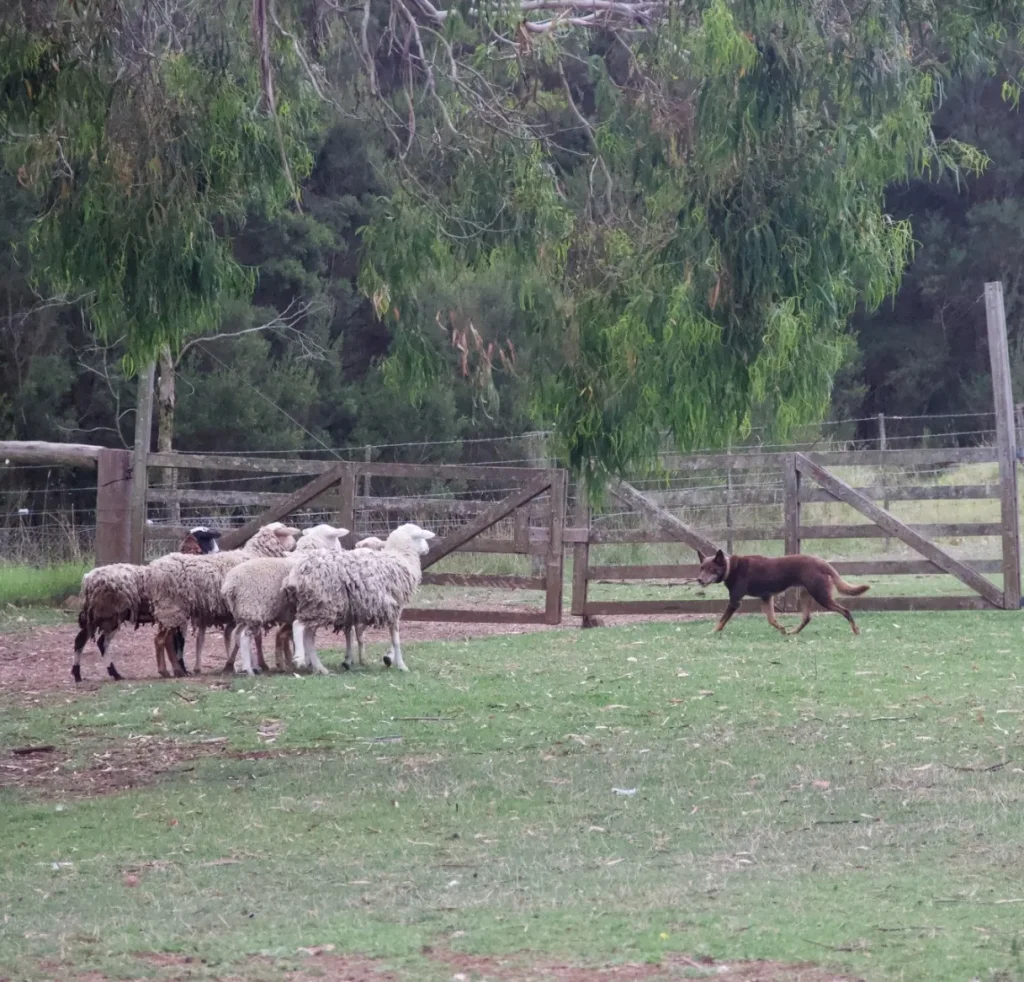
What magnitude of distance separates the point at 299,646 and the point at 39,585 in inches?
283

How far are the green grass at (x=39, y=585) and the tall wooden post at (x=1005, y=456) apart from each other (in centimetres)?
1105

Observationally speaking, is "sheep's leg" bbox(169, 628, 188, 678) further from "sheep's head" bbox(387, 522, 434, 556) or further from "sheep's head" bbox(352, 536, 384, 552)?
"sheep's head" bbox(387, 522, 434, 556)

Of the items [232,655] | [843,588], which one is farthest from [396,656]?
[843,588]

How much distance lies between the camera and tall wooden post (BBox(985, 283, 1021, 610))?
15570 millimetres

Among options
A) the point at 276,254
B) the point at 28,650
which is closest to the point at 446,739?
the point at 28,650

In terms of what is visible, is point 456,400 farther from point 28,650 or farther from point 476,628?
point 28,650

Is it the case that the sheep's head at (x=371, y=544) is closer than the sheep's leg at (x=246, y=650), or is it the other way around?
the sheep's leg at (x=246, y=650)

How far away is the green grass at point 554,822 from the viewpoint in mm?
5168

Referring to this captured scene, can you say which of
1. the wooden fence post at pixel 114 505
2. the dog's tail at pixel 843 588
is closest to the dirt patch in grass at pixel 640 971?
the dog's tail at pixel 843 588

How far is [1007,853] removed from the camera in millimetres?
6078

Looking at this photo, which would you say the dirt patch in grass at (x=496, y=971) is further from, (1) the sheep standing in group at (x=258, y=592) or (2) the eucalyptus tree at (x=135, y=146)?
(1) the sheep standing in group at (x=258, y=592)

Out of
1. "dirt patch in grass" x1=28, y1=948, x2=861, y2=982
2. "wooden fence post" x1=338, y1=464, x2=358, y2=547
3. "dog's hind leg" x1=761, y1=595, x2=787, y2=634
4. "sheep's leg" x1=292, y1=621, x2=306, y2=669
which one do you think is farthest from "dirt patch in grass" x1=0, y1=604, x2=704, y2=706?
"dirt patch in grass" x1=28, y1=948, x2=861, y2=982

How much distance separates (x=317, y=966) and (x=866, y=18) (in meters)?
5.60

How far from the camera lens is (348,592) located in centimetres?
1182
